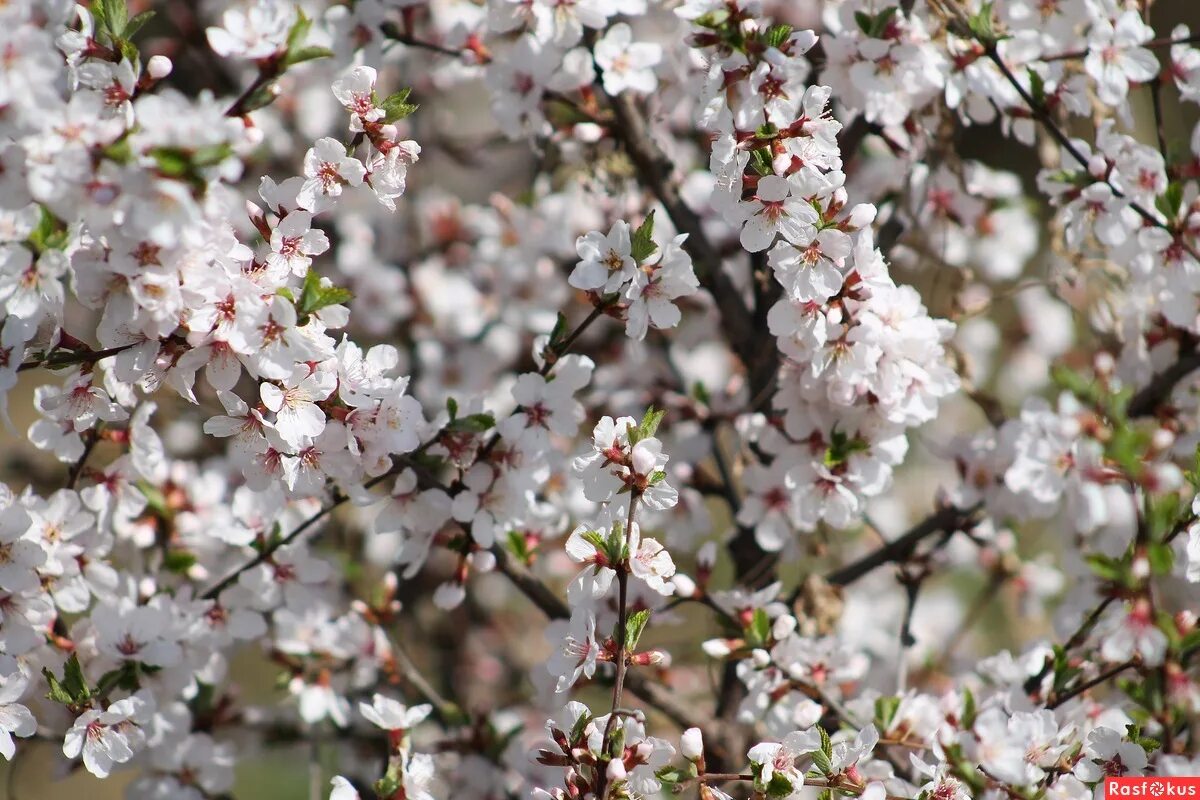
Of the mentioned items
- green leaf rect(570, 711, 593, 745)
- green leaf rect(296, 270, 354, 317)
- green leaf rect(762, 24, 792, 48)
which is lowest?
green leaf rect(570, 711, 593, 745)

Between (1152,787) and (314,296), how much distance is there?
50.4 inches

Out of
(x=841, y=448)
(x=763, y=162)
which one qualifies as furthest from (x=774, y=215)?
(x=841, y=448)

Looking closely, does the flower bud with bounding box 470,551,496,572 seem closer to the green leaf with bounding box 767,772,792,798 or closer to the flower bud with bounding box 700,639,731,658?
the flower bud with bounding box 700,639,731,658

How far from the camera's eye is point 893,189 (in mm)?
1978

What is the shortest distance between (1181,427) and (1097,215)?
43 cm

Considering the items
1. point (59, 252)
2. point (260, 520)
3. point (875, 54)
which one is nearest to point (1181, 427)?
point (875, 54)

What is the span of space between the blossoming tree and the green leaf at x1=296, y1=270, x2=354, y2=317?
24mm

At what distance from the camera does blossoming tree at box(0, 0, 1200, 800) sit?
1.24 metres

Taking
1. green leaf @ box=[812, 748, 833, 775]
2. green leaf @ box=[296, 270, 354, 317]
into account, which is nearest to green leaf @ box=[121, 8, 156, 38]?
green leaf @ box=[296, 270, 354, 317]

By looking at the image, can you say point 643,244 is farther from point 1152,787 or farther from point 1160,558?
point 1152,787

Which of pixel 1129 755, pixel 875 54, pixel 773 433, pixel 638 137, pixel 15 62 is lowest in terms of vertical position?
pixel 1129 755

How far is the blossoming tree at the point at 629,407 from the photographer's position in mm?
1239

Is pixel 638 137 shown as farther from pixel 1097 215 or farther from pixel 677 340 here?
pixel 1097 215

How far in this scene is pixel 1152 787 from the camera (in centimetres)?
141
